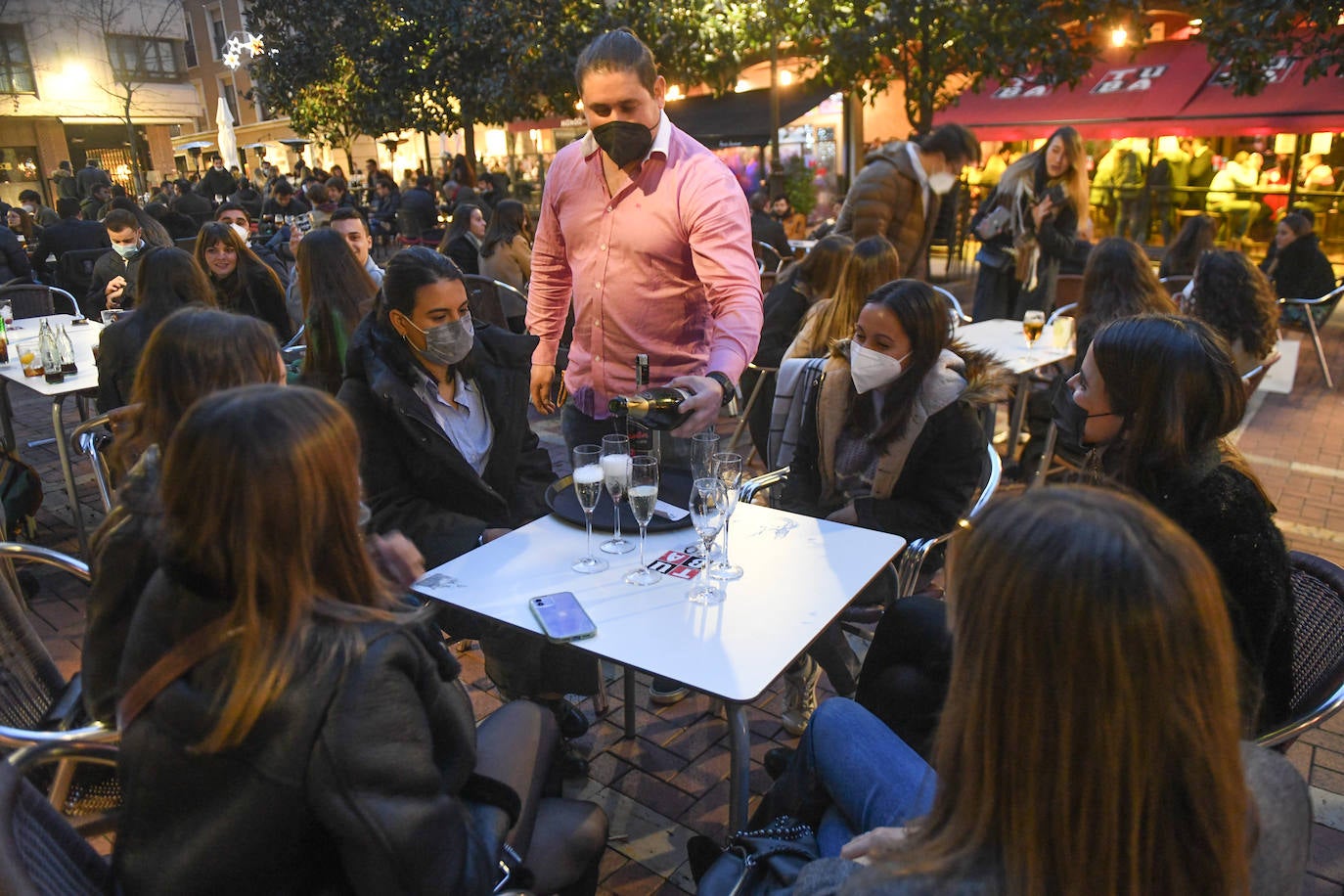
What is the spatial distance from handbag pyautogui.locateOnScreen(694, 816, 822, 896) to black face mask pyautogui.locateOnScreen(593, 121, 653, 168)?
1.92m

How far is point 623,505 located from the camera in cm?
243

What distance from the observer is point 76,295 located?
763cm

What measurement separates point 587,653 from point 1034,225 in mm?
4723

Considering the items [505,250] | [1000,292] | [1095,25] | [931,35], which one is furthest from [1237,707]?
[1095,25]

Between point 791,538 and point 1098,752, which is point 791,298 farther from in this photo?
point 1098,752

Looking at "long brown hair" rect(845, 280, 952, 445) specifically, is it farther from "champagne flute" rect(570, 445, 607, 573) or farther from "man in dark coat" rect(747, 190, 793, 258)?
"man in dark coat" rect(747, 190, 793, 258)

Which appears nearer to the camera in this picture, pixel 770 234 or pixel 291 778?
pixel 291 778

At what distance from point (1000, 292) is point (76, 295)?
7.47 meters

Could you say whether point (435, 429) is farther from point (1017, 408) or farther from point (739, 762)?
point (1017, 408)

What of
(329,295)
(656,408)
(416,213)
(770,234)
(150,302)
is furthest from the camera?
(416,213)

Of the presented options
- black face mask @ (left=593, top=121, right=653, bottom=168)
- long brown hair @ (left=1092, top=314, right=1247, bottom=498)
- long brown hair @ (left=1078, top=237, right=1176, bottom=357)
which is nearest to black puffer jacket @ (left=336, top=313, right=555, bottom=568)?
black face mask @ (left=593, top=121, right=653, bottom=168)

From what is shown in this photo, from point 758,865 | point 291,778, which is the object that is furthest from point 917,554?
point 291,778

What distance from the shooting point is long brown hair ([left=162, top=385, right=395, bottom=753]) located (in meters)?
1.17

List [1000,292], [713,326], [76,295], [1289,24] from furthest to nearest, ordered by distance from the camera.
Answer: [76,295]
[1289,24]
[1000,292]
[713,326]
